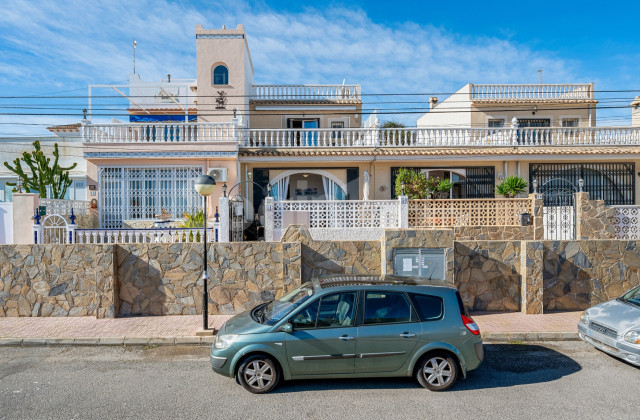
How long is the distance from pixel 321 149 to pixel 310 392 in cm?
1175

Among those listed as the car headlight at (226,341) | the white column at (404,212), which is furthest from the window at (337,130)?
the car headlight at (226,341)

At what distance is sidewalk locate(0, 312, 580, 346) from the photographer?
7645 millimetres

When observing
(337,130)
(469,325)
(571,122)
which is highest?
(571,122)

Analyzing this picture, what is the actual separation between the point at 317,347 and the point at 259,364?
2.65 ft

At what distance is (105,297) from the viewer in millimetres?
8977

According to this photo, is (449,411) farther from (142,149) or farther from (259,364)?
(142,149)

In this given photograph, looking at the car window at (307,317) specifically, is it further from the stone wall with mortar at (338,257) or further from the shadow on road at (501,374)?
the stone wall with mortar at (338,257)

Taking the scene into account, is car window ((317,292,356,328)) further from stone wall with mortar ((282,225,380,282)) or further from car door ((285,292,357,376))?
stone wall with mortar ((282,225,380,282))

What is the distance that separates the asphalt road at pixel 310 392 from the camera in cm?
480

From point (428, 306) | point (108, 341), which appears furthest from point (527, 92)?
point (108, 341)

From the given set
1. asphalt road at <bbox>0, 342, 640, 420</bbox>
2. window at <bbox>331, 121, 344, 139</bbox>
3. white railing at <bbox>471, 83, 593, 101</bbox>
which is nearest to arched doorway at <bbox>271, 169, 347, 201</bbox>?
window at <bbox>331, 121, 344, 139</bbox>

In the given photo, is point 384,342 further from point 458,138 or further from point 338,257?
point 458,138

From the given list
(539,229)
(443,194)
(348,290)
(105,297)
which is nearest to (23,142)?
(105,297)

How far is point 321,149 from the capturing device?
1608cm
